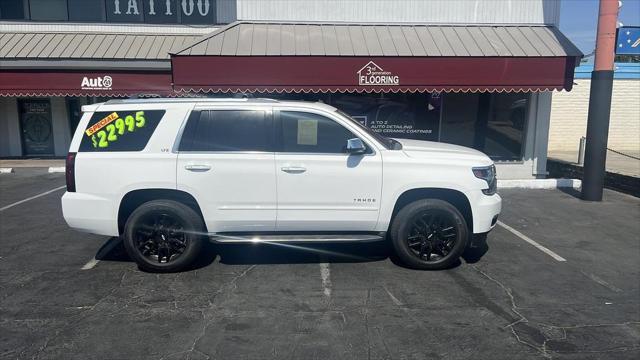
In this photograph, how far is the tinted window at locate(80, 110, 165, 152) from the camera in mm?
5730

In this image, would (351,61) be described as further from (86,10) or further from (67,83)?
(86,10)

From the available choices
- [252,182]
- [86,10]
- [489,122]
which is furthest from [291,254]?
[86,10]

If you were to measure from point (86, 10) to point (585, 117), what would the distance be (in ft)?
62.3

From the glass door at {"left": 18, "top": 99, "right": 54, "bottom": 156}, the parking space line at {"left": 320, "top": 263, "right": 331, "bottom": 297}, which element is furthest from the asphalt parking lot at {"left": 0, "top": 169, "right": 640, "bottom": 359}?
the glass door at {"left": 18, "top": 99, "right": 54, "bottom": 156}

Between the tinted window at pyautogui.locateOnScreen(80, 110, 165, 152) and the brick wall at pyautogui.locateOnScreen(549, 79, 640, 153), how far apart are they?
1873cm

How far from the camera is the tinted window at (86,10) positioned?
15503 mm

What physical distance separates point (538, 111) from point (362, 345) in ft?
33.9

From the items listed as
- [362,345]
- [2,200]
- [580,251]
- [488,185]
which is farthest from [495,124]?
[2,200]

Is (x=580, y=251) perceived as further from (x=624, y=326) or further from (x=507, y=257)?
(x=624, y=326)

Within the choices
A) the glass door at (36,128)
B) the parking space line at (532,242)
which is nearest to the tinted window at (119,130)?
the parking space line at (532,242)

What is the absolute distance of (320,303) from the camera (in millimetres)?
5008

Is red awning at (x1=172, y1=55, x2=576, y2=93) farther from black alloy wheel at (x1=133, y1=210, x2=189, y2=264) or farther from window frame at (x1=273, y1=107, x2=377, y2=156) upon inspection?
black alloy wheel at (x1=133, y1=210, x2=189, y2=264)

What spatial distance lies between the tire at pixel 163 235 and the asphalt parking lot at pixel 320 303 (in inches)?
7.4

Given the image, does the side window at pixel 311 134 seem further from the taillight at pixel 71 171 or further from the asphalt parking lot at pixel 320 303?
the taillight at pixel 71 171
